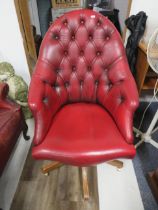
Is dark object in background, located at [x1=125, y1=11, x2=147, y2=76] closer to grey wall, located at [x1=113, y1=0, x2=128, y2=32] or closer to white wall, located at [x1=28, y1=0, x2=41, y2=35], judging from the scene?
grey wall, located at [x1=113, y1=0, x2=128, y2=32]

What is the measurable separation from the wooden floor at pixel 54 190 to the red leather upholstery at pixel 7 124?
0.28 metres

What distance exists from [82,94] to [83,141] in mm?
424

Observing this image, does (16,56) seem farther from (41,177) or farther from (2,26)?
(41,177)

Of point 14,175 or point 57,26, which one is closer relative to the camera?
point 57,26

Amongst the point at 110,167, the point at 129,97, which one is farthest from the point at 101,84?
the point at 110,167

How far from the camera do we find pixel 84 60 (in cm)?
112

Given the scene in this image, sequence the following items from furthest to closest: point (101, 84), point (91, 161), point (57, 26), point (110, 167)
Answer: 1. point (110, 167)
2. point (101, 84)
3. point (57, 26)
4. point (91, 161)

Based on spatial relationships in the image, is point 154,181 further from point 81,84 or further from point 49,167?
point 81,84

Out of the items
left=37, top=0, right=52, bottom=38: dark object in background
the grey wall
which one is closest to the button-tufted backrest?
the grey wall

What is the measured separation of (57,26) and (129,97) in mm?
631

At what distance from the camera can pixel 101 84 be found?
112 centimetres

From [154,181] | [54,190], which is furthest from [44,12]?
[154,181]

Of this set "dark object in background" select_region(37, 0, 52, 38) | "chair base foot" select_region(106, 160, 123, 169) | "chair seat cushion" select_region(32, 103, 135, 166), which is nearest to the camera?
"chair seat cushion" select_region(32, 103, 135, 166)

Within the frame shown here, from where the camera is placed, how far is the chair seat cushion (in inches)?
31.8
